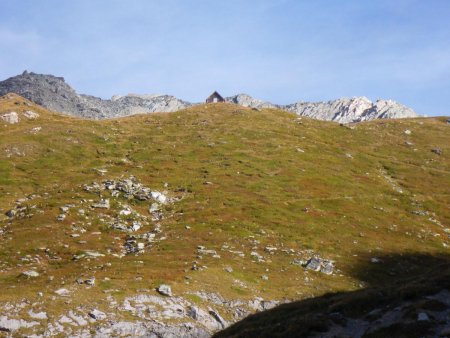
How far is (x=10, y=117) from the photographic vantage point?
102m

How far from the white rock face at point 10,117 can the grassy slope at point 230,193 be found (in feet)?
12.8

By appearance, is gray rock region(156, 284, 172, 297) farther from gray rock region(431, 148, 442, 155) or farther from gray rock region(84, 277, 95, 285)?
gray rock region(431, 148, 442, 155)

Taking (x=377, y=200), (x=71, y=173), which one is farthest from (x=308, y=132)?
(x=71, y=173)

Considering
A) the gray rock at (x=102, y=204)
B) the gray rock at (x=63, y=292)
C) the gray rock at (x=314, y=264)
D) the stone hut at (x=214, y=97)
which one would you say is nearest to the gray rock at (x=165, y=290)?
the gray rock at (x=63, y=292)

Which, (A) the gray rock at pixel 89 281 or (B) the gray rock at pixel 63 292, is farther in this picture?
(A) the gray rock at pixel 89 281

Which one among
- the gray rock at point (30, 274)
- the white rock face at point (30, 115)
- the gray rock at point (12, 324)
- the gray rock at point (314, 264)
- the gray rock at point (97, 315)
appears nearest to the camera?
the gray rock at point (12, 324)

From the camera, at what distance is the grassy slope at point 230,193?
148ft

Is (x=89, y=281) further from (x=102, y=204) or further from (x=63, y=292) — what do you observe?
(x=102, y=204)

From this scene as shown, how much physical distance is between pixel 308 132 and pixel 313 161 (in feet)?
90.2

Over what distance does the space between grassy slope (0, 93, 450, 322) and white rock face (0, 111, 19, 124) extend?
154 inches

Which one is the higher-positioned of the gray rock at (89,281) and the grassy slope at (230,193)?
the grassy slope at (230,193)

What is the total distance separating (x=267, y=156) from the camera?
308 feet

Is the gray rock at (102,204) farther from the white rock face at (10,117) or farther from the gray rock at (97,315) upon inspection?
the white rock face at (10,117)

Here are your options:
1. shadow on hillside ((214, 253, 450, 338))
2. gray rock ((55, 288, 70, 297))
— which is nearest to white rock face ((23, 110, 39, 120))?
gray rock ((55, 288, 70, 297))
